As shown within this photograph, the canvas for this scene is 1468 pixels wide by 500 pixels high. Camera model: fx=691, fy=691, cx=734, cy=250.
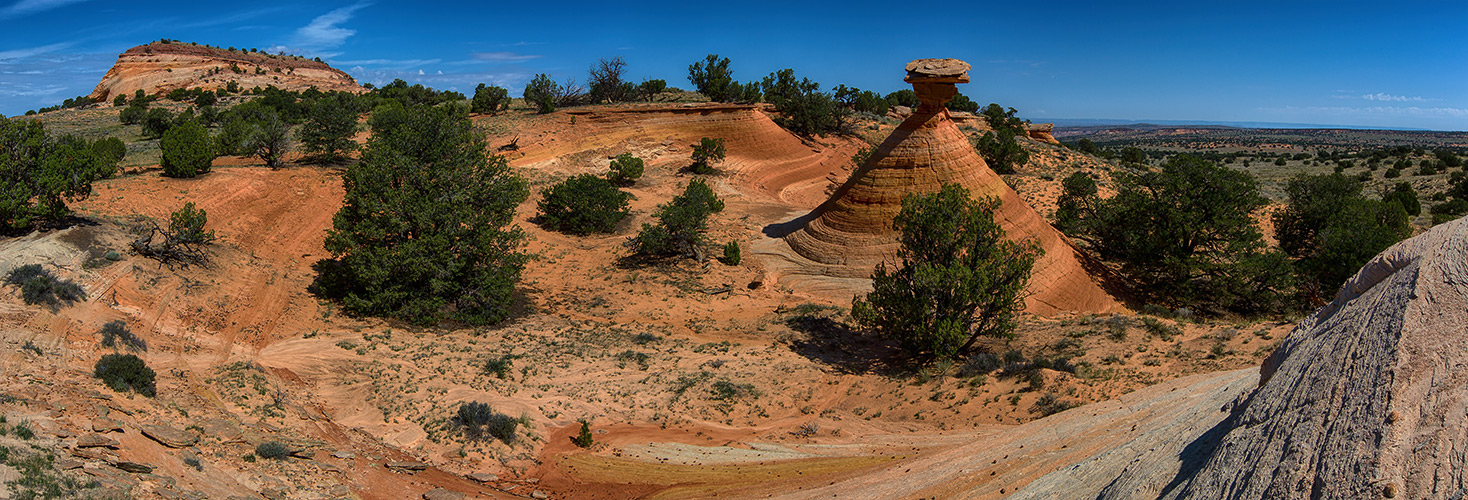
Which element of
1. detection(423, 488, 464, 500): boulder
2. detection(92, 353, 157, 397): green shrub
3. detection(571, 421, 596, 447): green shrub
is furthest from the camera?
detection(571, 421, 596, 447): green shrub

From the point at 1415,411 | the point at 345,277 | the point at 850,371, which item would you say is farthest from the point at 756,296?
the point at 1415,411

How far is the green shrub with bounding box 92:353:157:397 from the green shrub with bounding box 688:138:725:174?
36063mm

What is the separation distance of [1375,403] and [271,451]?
15508 mm

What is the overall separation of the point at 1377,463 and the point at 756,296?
68.0 ft

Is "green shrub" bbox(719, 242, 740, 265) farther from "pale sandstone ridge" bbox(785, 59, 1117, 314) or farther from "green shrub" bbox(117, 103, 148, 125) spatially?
"green shrub" bbox(117, 103, 148, 125)

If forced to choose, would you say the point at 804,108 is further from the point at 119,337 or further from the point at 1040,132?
the point at 119,337

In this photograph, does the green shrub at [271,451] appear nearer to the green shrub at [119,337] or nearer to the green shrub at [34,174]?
the green shrub at [119,337]

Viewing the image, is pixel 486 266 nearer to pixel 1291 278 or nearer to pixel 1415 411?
pixel 1415 411

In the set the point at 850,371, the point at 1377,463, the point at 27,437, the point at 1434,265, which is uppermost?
the point at 1434,265

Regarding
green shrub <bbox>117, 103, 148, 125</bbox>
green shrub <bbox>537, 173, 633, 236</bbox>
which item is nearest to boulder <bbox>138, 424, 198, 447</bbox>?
green shrub <bbox>537, 173, 633, 236</bbox>

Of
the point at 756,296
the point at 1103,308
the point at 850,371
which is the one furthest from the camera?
the point at 756,296

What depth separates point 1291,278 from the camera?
73.1 ft

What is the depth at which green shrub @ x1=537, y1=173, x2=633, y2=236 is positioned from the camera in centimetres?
3381

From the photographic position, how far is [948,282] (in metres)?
18.0
